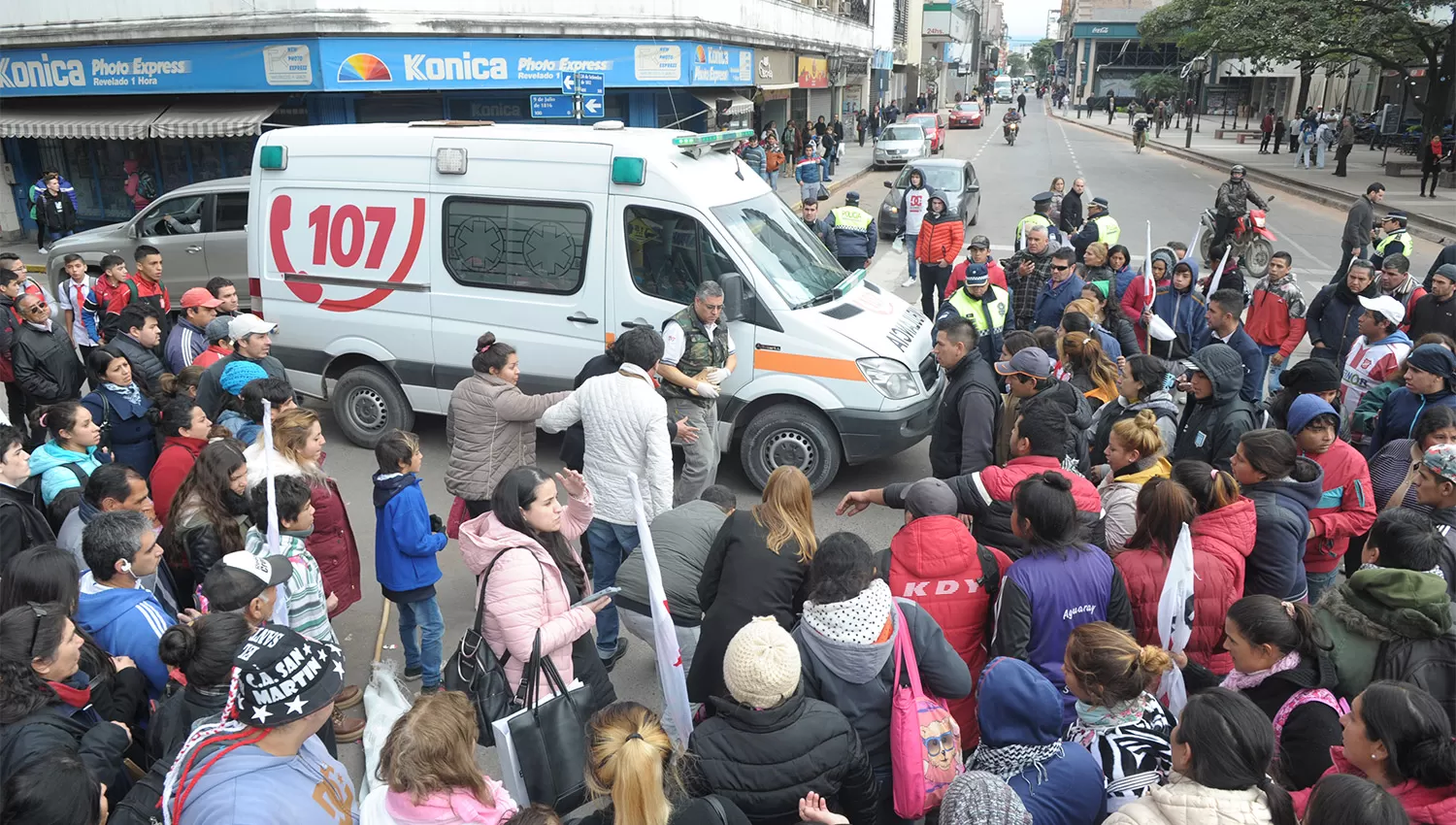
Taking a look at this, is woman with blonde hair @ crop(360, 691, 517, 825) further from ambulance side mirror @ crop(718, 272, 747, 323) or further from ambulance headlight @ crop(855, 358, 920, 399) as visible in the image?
ambulance headlight @ crop(855, 358, 920, 399)

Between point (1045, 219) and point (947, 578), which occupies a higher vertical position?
point (1045, 219)

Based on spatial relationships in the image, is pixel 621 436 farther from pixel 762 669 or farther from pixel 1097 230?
pixel 1097 230

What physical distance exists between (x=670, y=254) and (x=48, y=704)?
4.91 meters

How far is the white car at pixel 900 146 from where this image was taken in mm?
31422

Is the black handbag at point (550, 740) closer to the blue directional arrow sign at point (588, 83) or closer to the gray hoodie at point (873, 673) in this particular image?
the gray hoodie at point (873, 673)

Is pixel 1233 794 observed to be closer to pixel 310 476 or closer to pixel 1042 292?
pixel 310 476

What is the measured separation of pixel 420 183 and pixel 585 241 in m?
1.50

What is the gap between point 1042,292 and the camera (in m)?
8.55

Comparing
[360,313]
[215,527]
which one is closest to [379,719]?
[215,527]

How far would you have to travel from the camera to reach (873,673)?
3127 mm

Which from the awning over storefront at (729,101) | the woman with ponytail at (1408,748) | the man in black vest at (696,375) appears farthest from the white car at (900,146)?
the woman with ponytail at (1408,748)

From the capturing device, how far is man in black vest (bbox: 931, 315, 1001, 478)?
546 centimetres

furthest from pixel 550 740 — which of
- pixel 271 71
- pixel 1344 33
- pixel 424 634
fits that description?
pixel 1344 33

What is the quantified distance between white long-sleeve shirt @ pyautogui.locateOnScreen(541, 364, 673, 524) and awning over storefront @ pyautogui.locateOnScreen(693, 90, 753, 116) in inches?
714
